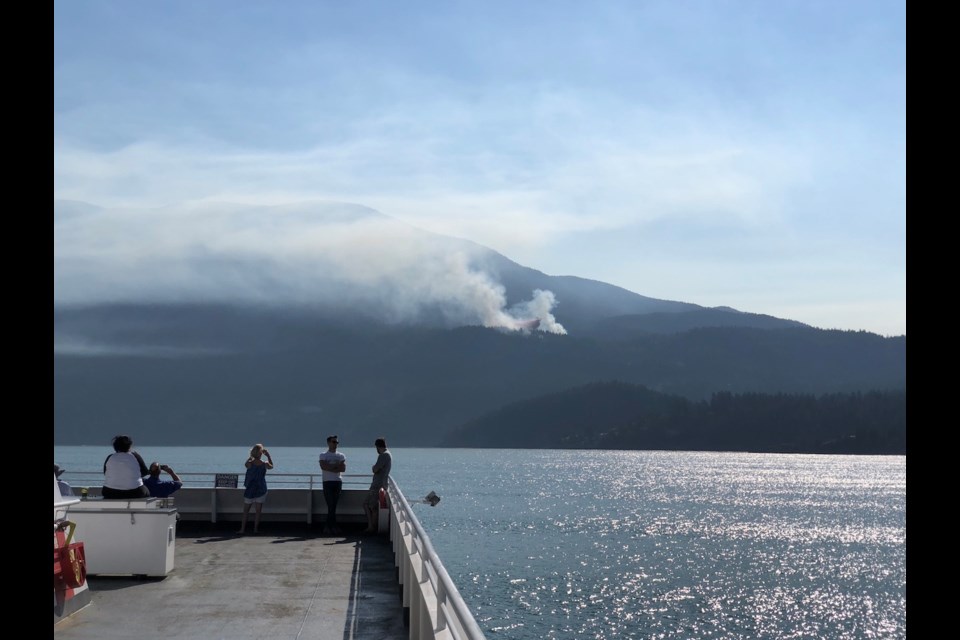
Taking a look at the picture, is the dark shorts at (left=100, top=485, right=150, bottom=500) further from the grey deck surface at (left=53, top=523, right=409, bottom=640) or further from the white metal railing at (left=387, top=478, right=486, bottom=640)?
the white metal railing at (left=387, top=478, right=486, bottom=640)

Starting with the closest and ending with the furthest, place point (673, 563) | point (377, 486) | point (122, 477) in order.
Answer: point (122, 477), point (377, 486), point (673, 563)

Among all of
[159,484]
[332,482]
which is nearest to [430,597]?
[159,484]

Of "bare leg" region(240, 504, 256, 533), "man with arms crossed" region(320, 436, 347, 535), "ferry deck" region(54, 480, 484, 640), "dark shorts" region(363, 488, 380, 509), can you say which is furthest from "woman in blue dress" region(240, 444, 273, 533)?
"dark shorts" region(363, 488, 380, 509)

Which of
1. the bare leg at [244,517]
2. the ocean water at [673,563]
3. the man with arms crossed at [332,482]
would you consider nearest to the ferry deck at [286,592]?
the bare leg at [244,517]

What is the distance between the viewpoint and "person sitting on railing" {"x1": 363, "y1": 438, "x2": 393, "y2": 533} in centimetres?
1806

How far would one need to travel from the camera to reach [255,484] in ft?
60.4

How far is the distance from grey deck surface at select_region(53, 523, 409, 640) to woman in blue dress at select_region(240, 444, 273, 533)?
4.87 ft

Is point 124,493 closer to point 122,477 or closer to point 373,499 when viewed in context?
point 122,477

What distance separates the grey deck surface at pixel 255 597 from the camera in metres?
9.91

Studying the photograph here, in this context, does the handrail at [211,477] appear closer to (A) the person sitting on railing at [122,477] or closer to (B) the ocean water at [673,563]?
(B) the ocean water at [673,563]

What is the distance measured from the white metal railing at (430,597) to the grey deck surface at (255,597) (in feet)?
2.00

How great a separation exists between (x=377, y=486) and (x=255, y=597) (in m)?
6.49

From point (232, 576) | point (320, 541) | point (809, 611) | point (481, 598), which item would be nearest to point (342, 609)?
point (232, 576)
